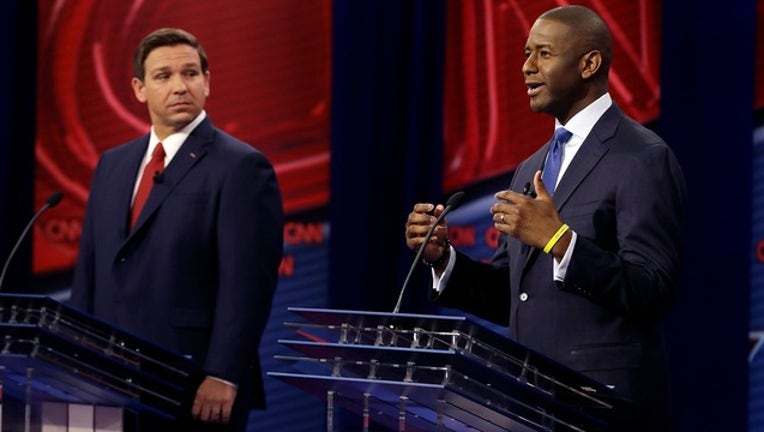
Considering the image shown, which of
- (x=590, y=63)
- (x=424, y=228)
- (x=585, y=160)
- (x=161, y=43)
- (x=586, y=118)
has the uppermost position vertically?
(x=161, y=43)

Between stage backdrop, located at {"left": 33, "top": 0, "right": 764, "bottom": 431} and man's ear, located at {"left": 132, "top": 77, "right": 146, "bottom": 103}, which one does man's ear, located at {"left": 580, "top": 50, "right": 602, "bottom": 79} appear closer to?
man's ear, located at {"left": 132, "top": 77, "right": 146, "bottom": 103}

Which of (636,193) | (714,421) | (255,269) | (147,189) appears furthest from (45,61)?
(636,193)

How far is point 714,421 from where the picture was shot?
4.62m

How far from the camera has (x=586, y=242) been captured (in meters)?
2.64

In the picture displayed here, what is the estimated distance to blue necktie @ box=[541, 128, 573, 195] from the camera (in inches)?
118

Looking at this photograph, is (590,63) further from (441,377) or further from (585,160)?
(441,377)

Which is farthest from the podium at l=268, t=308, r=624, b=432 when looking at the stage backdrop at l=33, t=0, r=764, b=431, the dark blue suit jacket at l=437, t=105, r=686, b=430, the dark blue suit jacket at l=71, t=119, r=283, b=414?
the stage backdrop at l=33, t=0, r=764, b=431

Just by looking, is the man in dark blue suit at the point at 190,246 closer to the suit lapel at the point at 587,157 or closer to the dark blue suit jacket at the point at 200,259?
the dark blue suit jacket at the point at 200,259

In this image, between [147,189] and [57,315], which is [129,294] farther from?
[57,315]

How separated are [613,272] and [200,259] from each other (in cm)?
136

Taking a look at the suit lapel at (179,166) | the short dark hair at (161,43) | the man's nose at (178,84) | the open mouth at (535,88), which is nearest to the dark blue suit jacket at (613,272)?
the open mouth at (535,88)

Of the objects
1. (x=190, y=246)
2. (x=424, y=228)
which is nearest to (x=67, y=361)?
(x=424, y=228)

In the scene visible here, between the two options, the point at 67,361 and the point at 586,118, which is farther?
the point at 586,118

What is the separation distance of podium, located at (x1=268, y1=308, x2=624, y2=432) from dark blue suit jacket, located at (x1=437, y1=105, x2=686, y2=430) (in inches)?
10.7
